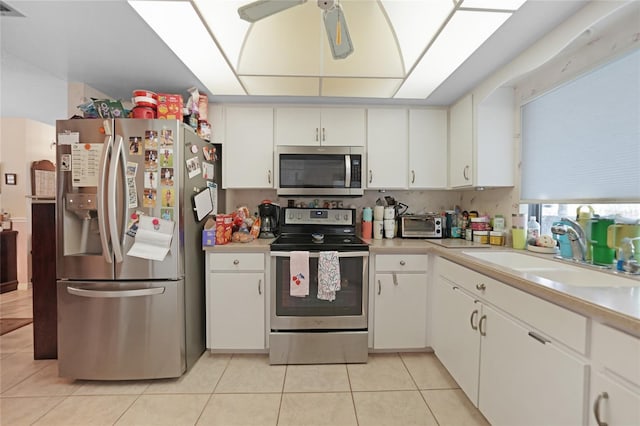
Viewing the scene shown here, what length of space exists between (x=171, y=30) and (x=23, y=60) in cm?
125

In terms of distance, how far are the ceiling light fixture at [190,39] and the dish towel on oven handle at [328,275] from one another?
1.49m

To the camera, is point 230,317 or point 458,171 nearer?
point 230,317

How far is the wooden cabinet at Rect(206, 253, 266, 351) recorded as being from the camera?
2.06m

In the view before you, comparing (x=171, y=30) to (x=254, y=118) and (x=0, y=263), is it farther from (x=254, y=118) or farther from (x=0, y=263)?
(x=0, y=263)

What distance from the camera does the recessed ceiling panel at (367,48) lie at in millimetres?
1543

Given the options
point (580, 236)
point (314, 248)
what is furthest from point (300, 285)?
point (580, 236)

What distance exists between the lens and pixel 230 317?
2066 millimetres

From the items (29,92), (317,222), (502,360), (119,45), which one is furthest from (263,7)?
(29,92)

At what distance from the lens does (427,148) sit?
2.54 m

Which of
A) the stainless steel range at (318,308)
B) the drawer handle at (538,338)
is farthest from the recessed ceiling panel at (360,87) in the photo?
the drawer handle at (538,338)

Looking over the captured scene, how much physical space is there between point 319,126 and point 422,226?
4.41ft

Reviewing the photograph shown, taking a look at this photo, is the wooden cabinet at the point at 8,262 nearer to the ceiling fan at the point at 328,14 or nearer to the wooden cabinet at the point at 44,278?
the wooden cabinet at the point at 44,278

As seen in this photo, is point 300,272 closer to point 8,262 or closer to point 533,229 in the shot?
point 533,229

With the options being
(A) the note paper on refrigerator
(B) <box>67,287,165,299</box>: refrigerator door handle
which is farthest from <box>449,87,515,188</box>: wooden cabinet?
(B) <box>67,287,165,299</box>: refrigerator door handle
